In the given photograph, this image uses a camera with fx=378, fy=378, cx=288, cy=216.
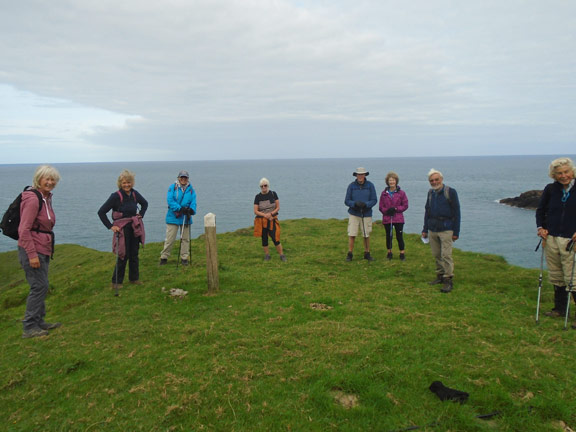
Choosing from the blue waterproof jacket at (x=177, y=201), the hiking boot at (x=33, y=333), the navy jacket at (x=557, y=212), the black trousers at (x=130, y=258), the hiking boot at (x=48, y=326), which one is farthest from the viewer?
the blue waterproof jacket at (x=177, y=201)

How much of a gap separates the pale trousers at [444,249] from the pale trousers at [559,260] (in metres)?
2.27

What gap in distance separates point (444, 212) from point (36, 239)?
9.31m

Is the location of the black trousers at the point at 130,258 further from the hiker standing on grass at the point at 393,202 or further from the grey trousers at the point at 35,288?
the hiker standing on grass at the point at 393,202

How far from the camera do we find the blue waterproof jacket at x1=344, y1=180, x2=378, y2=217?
1287cm

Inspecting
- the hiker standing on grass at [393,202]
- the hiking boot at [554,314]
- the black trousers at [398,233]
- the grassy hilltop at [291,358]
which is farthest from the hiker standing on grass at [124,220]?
the hiking boot at [554,314]

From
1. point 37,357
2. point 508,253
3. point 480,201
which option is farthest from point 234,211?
point 37,357

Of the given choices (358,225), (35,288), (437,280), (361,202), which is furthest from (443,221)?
(35,288)

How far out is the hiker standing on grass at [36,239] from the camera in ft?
23.4

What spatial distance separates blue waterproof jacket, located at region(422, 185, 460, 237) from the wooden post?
18.2 ft

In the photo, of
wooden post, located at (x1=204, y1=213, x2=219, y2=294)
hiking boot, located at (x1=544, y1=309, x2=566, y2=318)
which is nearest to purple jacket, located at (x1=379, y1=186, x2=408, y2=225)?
hiking boot, located at (x1=544, y1=309, x2=566, y2=318)

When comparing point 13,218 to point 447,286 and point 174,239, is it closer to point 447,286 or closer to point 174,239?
point 174,239

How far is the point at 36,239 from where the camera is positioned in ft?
24.1

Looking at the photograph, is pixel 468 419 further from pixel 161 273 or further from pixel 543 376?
pixel 161 273

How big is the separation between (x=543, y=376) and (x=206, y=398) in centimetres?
501
